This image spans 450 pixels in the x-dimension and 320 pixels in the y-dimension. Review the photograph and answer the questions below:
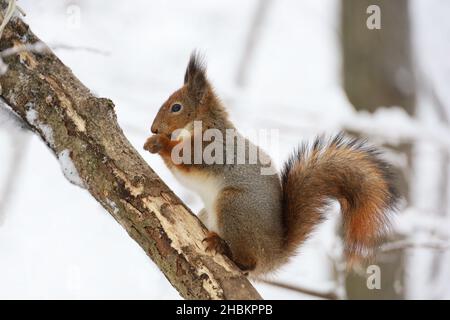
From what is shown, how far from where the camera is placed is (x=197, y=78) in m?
2.91

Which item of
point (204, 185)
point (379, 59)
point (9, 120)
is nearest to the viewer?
point (9, 120)

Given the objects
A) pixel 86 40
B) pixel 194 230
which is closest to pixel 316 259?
pixel 86 40

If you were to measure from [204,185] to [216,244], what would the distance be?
16.7 inches

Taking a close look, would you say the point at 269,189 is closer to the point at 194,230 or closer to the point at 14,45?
the point at 194,230

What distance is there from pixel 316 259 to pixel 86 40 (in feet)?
8.82

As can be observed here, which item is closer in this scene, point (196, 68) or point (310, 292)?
point (196, 68)

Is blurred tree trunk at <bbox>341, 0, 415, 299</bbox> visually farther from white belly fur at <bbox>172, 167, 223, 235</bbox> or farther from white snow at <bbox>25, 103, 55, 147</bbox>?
white snow at <bbox>25, 103, 55, 147</bbox>

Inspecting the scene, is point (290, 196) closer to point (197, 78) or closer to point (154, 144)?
point (154, 144)

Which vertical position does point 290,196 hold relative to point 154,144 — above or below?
below

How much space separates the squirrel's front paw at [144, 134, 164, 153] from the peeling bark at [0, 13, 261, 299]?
28cm

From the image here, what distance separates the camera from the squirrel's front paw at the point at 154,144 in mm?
2621

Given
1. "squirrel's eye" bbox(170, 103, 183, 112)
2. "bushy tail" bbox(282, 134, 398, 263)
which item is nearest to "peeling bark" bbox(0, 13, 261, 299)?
"bushy tail" bbox(282, 134, 398, 263)

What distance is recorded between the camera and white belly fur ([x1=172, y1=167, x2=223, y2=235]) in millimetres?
2572

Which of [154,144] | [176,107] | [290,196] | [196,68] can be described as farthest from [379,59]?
[154,144]
